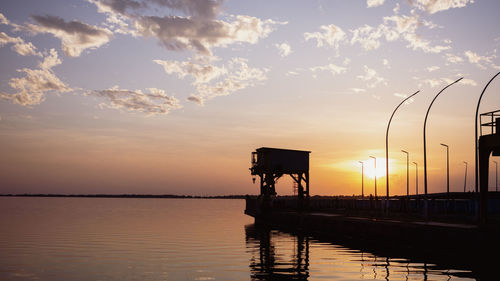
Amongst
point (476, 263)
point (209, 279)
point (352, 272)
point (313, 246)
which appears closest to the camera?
point (209, 279)

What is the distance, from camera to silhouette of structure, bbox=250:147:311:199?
70.4m

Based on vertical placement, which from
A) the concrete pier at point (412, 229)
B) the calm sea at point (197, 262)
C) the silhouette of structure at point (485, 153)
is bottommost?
the calm sea at point (197, 262)

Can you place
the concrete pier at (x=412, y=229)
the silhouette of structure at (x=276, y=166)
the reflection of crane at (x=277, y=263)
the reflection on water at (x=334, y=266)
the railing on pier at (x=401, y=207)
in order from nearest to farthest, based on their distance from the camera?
the reflection on water at (x=334, y=266) → the reflection of crane at (x=277, y=263) → the concrete pier at (x=412, y=229) → the railing on pier at (x=401, y=207) → the silhouette of structure at (x=276, y=166)

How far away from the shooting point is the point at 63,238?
154 feet

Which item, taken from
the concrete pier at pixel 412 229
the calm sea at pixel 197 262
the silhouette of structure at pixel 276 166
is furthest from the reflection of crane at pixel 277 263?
the silhouette of structure at pixel 276 166

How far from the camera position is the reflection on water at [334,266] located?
24.4 meters

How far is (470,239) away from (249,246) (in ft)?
59.7

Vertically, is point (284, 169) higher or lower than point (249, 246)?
higher

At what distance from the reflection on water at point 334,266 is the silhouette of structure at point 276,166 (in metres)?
32.0

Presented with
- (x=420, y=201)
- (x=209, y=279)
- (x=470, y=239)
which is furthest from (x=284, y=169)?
(x=209, y=279)

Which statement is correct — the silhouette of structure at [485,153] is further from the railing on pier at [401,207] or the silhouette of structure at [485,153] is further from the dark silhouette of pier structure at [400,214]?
the railing on pier at [401,207]

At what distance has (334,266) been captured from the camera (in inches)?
1109

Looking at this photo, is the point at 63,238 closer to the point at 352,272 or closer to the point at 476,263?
the point at 352,272

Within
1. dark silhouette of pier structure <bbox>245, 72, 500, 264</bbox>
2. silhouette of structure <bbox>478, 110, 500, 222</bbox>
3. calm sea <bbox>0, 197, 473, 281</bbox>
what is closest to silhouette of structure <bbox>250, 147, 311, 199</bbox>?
dark silhouette of pier structure <bbox>245, 72, 500, 264</bbox>
